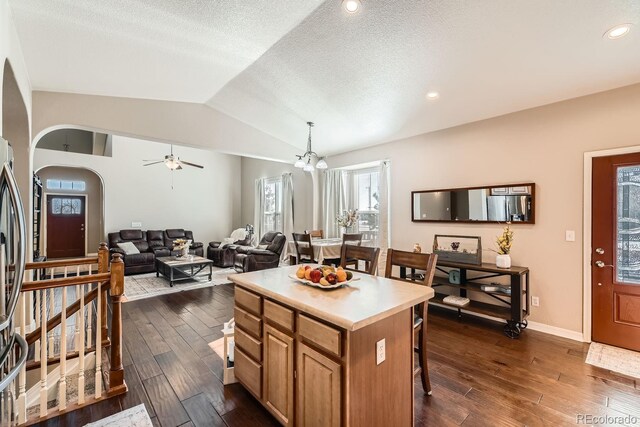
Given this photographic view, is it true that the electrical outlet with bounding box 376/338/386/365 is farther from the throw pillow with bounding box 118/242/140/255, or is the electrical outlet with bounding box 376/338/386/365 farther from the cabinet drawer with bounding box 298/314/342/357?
the throw pillow with bounding box 118/242/140/255

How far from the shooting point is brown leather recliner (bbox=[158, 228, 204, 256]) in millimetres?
7781

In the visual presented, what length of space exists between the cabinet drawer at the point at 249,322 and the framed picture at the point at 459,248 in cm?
264

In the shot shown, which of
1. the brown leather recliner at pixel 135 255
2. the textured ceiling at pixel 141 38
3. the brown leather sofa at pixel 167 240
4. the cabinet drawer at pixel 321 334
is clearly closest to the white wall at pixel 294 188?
the brown leather sofa at pixel 167 240

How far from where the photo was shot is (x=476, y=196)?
152 inches

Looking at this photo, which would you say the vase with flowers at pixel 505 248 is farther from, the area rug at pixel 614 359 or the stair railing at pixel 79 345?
the stair railing at pixel 79 345

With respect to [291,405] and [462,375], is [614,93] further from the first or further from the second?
[291,405]

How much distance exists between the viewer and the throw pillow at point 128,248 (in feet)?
21.7

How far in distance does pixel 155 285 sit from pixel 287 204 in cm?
338

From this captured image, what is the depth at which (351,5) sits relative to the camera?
2.29 metres

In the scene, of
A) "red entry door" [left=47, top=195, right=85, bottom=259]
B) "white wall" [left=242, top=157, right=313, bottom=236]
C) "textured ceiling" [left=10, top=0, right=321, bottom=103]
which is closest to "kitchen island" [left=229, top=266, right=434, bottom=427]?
"textured ceiling" [left=10, top=0, right=321, bottom=103]

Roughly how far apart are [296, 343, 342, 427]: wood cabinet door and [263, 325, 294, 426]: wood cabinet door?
9 centimetres

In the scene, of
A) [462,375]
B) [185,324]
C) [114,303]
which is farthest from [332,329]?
[185,324]

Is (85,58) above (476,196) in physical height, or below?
above

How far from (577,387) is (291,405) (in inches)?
91.4
